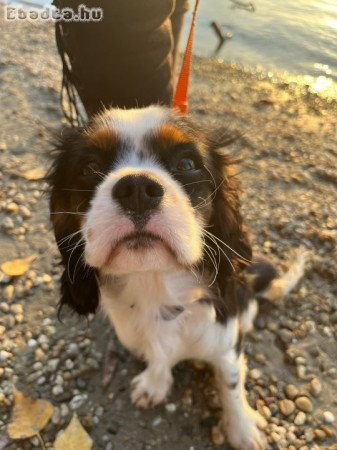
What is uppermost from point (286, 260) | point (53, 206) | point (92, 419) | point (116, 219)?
point (116, 219)

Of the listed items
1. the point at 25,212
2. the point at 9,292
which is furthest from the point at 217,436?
the point at 25,212

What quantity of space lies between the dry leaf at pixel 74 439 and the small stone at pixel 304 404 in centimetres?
98

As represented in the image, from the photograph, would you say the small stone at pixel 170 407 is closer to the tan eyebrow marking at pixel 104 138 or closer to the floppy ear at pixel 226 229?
the floppy ear at pixel 226 229

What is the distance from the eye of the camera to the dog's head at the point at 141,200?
1.45 meters

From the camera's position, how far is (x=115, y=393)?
2.31m

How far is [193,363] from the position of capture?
2385 mm

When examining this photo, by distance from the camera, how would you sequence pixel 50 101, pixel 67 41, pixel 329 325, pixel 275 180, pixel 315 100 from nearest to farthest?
pixel 67 41 → pixel 329 325 → pixel 275 180 → pixel 50 101 → pixel 315 100

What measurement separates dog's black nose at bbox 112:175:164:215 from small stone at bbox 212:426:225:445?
1.25 meters

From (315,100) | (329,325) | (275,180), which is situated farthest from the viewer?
(315,100)

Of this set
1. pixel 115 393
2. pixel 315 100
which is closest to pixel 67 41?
pixel 115 393

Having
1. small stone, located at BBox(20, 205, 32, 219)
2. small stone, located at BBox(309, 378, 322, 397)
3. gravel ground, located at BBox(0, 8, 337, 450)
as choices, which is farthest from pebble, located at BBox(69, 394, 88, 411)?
small stone, located at BBox(20, 205, 32, 219)

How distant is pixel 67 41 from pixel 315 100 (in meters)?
3.34

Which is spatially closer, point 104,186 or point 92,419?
point 104,186

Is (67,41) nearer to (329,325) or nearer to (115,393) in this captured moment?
(115,393)
